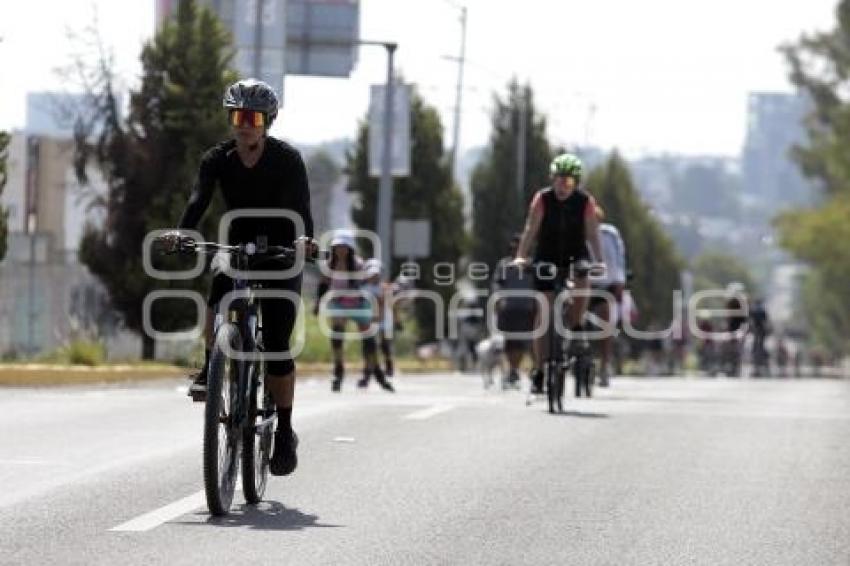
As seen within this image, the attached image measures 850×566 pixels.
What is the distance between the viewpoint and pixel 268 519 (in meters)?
9.77

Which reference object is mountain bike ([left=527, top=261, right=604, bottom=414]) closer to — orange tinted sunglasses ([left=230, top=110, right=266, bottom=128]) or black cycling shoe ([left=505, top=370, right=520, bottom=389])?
black cycling shoe ([left=505, top=370, right=520, bottom=389])

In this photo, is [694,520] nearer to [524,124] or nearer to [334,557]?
[334,557]

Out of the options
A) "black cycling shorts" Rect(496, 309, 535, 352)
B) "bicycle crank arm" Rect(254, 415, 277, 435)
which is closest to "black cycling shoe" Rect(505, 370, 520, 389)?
"black cycling shorts" Rect(496, 309, 535, 352)

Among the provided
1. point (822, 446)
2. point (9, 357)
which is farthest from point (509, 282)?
point (822, 446)

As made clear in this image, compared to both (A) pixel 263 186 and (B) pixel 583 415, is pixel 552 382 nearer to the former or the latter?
(B) pixel 583 415

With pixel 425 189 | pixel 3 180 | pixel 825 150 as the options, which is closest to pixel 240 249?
pixel 3 180

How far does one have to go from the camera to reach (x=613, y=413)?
57.8 ft

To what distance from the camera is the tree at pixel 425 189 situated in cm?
5888

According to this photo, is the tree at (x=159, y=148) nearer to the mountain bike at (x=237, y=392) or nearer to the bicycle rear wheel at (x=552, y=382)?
the bicycle rear wheel at (x=552, y=382)

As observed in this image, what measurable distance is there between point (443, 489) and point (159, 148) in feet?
68.4

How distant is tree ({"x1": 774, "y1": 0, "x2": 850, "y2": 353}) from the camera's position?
78.8m

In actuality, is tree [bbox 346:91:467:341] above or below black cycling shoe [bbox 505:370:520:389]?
above

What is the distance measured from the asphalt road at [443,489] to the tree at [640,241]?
223 ft

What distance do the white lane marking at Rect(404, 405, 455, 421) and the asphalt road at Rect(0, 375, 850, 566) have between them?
0.09 ft
